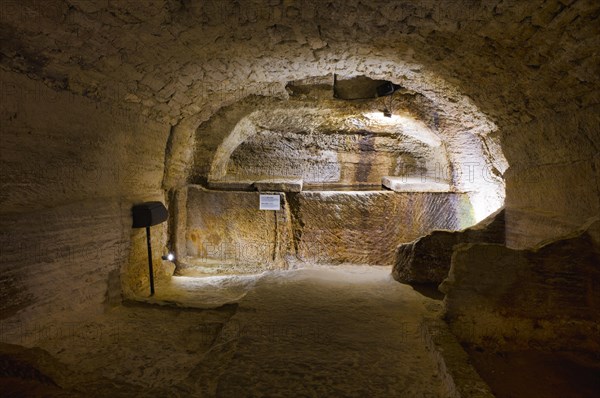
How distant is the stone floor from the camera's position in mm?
2119

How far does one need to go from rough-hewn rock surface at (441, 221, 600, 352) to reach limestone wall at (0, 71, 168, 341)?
343 centimetres

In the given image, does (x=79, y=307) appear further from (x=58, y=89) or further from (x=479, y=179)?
(x=479, y=179)

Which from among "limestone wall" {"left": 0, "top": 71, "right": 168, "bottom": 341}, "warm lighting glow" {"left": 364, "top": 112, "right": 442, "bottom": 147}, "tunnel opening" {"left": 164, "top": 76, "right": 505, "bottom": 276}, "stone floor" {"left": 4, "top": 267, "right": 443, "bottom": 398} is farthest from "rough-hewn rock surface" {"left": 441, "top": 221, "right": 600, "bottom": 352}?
"warm lighting glow" {"left": 364, "top": 112, "right": 442, "bottom": 147}

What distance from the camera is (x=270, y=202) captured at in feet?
19.6

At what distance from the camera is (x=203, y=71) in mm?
3514

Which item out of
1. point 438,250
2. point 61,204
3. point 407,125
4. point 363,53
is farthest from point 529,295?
point 407,125

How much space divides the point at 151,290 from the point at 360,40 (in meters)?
3.85

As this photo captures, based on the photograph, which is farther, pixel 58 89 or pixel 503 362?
pixel 58 89

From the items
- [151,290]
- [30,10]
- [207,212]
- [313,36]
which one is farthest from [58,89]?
[207,212]

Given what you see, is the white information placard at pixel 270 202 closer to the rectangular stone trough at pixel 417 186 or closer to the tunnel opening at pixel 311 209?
the tunnel opening at pixel 311 209

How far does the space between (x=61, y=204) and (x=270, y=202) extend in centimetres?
348

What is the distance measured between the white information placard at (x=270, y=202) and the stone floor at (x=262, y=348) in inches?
83.2

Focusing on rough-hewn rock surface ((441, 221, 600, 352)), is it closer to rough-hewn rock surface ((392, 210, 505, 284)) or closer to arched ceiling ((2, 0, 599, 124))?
arched ceiling ((2, 0, 599, 124))

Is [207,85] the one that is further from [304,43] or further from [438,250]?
[438,250]
